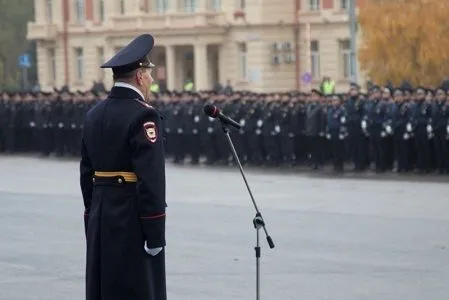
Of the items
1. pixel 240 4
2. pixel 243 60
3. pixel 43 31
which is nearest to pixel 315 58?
pixel 243 60

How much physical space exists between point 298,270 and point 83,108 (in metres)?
22.5

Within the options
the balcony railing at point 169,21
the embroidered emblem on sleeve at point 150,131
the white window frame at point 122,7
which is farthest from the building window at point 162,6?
the embroidered emblem on sleeve at point 150,131

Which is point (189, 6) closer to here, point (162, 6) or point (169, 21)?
point (169, 21)

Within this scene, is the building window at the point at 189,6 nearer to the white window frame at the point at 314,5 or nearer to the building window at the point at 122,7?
the building window at the point at 122,7

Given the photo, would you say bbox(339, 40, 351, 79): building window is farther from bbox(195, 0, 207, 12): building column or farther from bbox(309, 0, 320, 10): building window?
bbox(195, 0, 207, 12): building column

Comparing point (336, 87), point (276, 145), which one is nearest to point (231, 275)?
point (276, 145)

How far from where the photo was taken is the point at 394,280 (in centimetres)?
1262

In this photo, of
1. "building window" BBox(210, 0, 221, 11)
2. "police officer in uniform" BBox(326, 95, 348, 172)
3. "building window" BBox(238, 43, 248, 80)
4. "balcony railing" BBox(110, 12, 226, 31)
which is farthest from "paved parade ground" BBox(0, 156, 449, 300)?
"building window" BBox(210, 0, 221, 11)

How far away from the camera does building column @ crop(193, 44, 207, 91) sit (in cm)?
6319

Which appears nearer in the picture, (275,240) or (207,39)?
(275,240)

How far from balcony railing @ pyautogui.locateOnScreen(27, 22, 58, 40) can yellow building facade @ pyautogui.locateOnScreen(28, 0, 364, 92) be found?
Result: 2.0 inches

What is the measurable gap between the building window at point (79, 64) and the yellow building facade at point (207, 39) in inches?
2.0

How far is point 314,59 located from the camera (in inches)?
2343

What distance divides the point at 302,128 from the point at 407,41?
10114 mm
